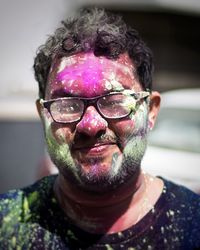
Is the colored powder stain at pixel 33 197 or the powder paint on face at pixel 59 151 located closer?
the powder paint on face at pixel 59 151

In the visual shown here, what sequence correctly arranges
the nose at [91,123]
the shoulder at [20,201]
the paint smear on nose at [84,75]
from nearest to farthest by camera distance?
1. the nose at [91,123]
2. the paint smear on nose at [84,75]
3. the shoulder at [20,201]

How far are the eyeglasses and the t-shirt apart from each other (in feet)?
1.24

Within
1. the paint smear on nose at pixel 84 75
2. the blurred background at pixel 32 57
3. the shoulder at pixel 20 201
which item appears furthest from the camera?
the blurred background at pixel 32 57

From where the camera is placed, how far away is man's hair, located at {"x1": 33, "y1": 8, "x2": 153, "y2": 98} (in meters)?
2.39

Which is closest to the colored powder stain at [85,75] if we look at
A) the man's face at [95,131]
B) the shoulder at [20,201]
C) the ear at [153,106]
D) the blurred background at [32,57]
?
the man's face at [95,131]

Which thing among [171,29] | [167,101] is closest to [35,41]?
[171,29]

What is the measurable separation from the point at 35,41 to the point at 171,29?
9.08 ft

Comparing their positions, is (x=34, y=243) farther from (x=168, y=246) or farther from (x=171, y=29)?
(x=171, y=29)

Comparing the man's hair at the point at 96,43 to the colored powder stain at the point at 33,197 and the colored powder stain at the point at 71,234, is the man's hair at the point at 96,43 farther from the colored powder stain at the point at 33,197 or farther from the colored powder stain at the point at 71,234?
the colored powder stain at the point at 71,234

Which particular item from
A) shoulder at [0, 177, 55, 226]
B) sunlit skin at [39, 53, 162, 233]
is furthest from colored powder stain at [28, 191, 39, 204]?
sunlit skin at [39, 53, 162, 233]

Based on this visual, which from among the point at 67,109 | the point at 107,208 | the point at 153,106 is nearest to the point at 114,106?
the point at 67,109

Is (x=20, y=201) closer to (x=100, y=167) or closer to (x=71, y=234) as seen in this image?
(x=71, y=234)

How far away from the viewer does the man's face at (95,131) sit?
2.27 meters

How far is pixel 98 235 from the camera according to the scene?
2352 millimetres
